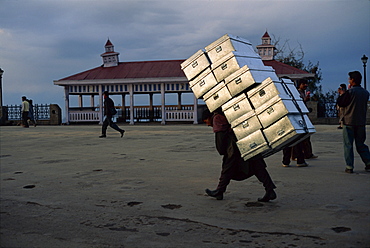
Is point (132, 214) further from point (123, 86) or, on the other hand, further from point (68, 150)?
point (123, 86)

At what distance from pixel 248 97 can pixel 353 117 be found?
289cm

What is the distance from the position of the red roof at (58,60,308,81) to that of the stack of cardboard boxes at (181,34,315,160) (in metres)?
24.5

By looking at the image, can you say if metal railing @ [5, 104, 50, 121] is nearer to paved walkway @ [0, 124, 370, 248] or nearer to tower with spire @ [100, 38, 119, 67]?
tower with spire @ [100, 38, 119, 67]

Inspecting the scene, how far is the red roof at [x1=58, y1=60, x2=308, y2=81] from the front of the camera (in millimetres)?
29859

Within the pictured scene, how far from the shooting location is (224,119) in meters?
4.95

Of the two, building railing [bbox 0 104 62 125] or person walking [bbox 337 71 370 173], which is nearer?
person walking [bbox 337 71 370 173]

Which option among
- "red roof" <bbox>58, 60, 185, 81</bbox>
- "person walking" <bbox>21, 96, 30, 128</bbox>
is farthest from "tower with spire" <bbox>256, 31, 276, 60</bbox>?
"person walking" <bbox>21, 96, 30, 128</bbox>

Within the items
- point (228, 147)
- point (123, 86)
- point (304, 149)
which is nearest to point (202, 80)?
point (228, 147)

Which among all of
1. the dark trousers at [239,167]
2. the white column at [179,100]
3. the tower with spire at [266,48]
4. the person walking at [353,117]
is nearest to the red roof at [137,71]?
the white column at [179,100]

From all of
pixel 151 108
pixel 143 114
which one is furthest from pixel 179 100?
pixel 143 114

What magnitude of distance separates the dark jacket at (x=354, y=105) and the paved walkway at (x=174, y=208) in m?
0.88

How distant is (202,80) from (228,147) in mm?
902

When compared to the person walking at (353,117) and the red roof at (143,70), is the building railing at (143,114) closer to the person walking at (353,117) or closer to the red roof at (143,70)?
the red roof at (143,70)

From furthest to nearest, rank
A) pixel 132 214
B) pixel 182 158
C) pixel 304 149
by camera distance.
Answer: pixel 182 158, pixel 304 149, pixel 132 214
